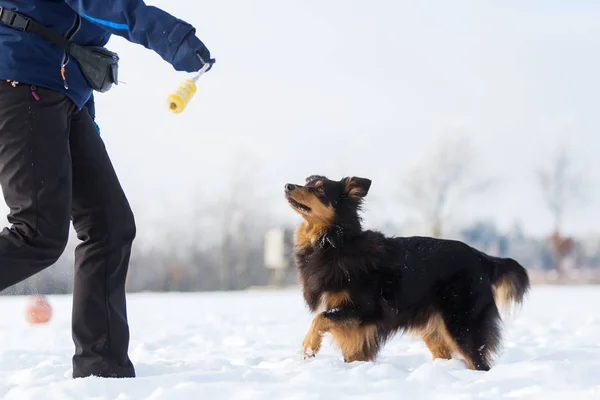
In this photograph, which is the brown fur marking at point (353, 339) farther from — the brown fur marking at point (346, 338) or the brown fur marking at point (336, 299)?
the brown fur marking at point (336, 299)

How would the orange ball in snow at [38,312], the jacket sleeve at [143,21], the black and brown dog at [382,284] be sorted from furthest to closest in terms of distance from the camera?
the orange ball in snow at [38,312], the black and brown dog at [382,284], the jacket sleeve at [143,21]

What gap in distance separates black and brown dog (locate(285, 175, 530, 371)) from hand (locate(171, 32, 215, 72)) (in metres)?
1.88

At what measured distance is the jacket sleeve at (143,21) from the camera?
249 centimetres

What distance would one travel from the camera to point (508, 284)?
4660 millimetres

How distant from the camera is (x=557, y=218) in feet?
92.2

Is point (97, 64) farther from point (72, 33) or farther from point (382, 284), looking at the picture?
point (382, 284)

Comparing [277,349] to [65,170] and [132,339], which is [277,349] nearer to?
[132,339]

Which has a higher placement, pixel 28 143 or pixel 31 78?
pixel 31 78

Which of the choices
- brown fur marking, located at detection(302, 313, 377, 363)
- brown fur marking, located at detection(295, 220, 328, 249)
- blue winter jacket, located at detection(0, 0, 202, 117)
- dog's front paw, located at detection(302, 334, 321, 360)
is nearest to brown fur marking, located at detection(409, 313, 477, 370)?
brown fur marking, located at detection(302, 313, 377, 363)

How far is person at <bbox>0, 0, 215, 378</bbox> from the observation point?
254cm

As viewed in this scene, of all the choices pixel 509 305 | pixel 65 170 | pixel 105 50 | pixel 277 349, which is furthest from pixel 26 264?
pixel 509 305

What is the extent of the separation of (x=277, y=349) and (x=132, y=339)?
1417 mm

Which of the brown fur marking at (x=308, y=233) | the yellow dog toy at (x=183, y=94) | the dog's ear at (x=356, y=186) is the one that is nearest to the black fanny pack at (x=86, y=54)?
the yellow dog toy at (x=183, y=94)

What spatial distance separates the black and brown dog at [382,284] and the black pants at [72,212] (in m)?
1.53
